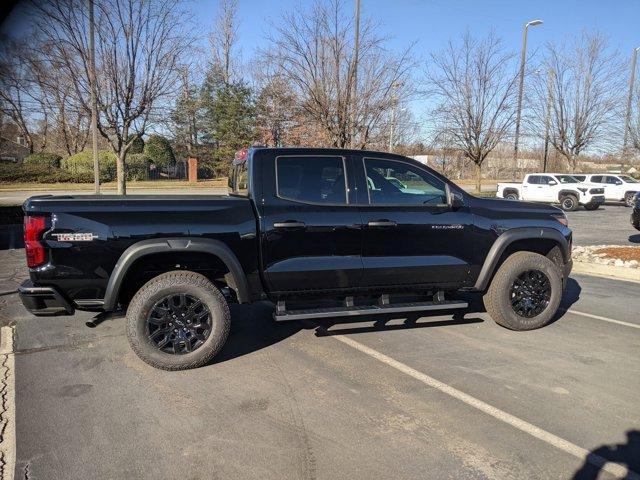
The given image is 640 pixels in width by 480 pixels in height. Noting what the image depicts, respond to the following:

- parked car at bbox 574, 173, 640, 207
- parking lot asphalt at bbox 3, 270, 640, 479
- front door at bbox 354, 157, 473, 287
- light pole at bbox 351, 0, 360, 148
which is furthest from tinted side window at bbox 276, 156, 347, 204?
parked car at bbox 574, 173, 640, 207

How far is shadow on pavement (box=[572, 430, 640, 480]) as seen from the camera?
2.89m

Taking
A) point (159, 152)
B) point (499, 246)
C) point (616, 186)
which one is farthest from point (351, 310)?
point (159, 152)

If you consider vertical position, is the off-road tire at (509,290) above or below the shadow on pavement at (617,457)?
above

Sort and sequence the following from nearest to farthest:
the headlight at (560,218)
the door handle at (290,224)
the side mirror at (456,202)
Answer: the door handle at (290,224) < the side mirror at (456,202) < the headlight at (560,218)

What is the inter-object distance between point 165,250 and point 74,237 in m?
0.69

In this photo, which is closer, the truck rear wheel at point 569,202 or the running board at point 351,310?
the running board at point 351,310

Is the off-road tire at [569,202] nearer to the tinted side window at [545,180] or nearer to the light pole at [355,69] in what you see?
the tinted side window at [545,180]

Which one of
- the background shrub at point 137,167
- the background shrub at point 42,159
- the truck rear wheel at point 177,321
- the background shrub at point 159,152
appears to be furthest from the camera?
the background shrub at point 159,152

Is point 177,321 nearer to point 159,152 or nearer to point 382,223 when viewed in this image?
point 382,223

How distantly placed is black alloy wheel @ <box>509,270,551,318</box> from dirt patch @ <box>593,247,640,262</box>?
4821 millimetres

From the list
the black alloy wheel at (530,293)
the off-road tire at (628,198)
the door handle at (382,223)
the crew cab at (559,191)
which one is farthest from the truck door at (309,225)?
the off-road tire at (628,198)

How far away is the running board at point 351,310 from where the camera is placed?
4.62 meters

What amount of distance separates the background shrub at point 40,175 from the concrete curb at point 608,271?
107 ft

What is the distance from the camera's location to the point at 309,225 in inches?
182
